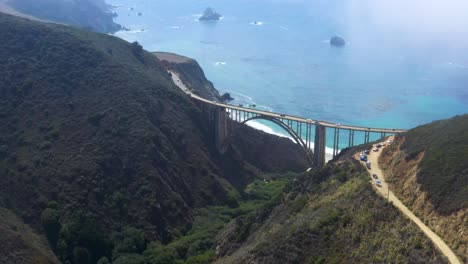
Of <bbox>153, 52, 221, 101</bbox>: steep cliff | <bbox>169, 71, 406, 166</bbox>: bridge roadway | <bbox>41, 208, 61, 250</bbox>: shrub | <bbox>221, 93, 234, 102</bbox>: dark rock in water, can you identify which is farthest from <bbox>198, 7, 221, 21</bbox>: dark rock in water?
<bbox>41, 208, 61, 250</bbox>: shrub

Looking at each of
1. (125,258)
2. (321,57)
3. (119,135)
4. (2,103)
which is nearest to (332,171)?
(125,258)

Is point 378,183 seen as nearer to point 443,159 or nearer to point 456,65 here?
point 443,159

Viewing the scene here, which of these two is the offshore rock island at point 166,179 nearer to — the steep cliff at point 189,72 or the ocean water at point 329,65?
the steep cliff at point 189,72

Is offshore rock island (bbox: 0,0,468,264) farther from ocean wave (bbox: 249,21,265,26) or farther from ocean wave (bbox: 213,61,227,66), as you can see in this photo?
ocean wave (bbox: 249,21,265,26)

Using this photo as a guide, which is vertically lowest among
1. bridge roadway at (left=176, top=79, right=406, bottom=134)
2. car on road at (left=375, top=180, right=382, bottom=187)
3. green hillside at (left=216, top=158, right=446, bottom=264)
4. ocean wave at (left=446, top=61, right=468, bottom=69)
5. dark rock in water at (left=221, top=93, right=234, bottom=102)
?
green hillside at (left=216, top=158, right=446, bottom=264)

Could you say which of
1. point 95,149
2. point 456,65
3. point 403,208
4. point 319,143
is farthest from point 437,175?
point 456,65

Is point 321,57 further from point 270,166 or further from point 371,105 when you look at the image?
point 270,166
